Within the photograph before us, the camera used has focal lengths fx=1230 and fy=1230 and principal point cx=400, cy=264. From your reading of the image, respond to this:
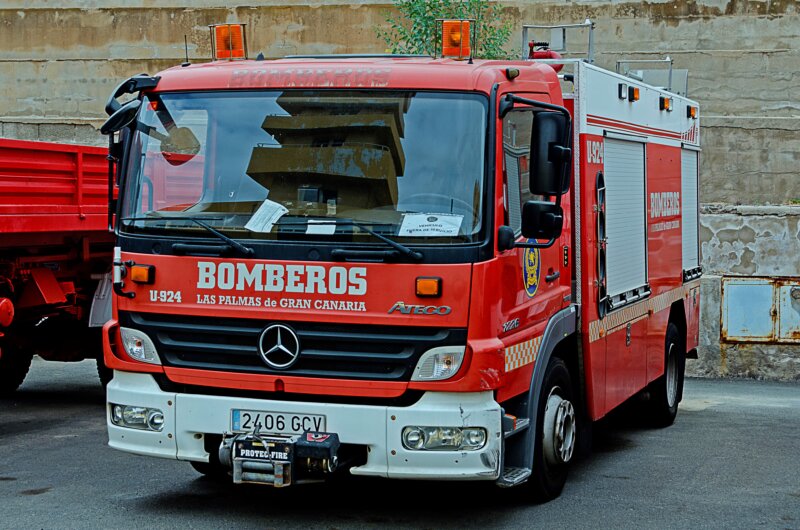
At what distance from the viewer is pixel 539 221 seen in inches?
253

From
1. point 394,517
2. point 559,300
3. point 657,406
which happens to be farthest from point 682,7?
point 394,517

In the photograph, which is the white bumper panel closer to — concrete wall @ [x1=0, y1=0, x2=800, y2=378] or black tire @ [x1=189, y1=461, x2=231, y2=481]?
black tire @ [x1=189, y1=461, x2=231, y2=481]

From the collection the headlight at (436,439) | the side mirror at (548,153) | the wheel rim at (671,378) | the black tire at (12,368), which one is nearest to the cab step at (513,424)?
the headlight at (436,439)

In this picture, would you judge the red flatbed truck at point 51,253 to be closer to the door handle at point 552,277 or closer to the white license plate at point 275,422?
the white license plate at point 275,422

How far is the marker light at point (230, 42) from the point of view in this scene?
7273 mm

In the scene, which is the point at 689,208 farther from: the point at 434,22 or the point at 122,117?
the point at 122,117

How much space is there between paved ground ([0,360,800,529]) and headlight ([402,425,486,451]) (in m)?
0.77

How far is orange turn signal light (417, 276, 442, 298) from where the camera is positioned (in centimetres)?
604

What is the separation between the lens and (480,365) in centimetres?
607

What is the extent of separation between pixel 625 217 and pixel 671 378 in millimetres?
2560

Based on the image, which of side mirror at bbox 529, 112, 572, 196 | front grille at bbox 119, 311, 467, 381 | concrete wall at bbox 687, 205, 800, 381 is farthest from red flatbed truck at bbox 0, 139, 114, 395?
concrete wall at bbox 687, 205, 800, 381

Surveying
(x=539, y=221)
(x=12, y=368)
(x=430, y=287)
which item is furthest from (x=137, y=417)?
(x=12, y=368)

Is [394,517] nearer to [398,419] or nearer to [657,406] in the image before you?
[398,419]

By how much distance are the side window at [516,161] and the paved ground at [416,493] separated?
1.73 meters
